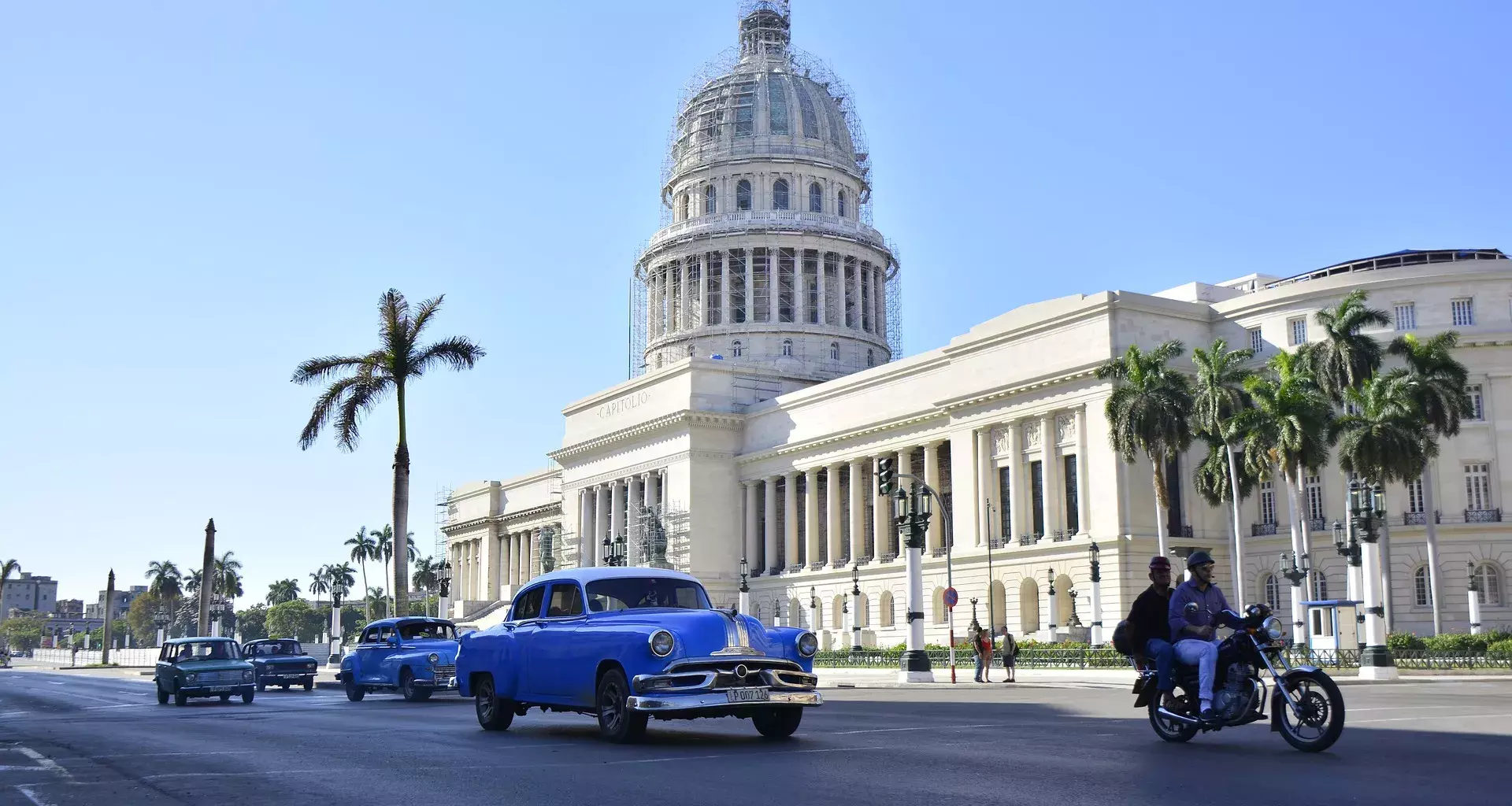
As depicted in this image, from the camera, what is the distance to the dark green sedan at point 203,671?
105 feet

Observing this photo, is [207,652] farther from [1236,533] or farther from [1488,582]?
[1488,582]

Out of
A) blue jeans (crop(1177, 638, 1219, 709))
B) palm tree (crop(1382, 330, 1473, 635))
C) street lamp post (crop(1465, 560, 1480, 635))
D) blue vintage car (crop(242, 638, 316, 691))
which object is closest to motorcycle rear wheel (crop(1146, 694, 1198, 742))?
blue jeans (crop(1177, 638, 1219, 709))

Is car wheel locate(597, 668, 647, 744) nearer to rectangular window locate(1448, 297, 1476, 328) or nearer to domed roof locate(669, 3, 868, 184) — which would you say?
rectangular window locate(1448, 297, 1476, 328)

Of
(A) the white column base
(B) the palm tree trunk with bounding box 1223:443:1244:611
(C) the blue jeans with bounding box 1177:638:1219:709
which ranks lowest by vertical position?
(A) the white column base

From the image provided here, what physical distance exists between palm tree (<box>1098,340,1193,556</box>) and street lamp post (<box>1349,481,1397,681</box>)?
1473cm

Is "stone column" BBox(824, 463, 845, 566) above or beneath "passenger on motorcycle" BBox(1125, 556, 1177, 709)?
above

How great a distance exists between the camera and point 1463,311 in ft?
186

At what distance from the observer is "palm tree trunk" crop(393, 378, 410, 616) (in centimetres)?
4300

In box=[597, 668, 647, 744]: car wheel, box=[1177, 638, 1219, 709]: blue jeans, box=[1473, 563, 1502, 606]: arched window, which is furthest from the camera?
box=[1473, 563, 1502, 606]: arched window

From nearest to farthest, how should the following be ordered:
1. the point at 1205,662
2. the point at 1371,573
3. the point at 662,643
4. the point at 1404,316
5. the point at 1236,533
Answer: the point at 1205,662 → the point at 662,643 → the point at 1371,573 → the point at 1236,533 → the point at 1404,316

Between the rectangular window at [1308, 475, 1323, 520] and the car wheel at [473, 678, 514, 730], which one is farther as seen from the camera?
the rectangular window at [1308, 475, 1323, 520]

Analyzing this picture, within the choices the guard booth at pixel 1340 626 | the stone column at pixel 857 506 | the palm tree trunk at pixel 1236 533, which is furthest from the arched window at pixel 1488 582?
the stone column at pixel 857 506

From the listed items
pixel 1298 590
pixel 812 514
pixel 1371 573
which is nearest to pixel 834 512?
pixel 812 514

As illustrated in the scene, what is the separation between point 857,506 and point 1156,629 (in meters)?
65.2
